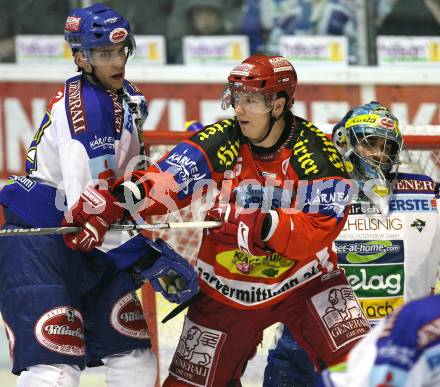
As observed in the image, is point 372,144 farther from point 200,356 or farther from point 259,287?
point 200,356

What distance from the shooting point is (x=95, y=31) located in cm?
376

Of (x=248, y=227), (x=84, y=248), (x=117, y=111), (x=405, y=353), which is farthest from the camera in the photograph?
(x=117, y=111)

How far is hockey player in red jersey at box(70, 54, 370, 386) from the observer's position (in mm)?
3670

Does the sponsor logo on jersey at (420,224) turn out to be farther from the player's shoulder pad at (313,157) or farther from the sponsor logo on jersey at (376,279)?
the player's shoulder pad at (313,157)

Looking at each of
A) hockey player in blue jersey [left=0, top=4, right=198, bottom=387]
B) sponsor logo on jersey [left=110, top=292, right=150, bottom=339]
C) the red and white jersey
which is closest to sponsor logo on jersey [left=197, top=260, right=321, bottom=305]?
the red and white jersey

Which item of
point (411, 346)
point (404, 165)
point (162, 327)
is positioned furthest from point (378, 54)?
point (411, 346)

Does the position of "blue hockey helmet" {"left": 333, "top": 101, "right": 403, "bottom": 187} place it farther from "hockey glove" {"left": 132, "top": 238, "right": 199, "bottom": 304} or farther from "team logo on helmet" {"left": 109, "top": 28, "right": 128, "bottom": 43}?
"team logo on helmet" {"left": 109, "top": 28, "right": 128, "bottom": 43}

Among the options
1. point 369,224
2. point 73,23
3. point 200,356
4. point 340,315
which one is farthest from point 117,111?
point 369,224

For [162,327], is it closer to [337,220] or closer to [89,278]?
[89,278]

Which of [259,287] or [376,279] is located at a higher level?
[259,287]

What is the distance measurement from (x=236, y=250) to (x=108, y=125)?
57cm

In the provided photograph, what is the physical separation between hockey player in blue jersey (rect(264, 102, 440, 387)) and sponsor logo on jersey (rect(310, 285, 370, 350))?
19.0 inches

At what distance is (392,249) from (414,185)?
247mm

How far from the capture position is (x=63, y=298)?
364 centimetres
